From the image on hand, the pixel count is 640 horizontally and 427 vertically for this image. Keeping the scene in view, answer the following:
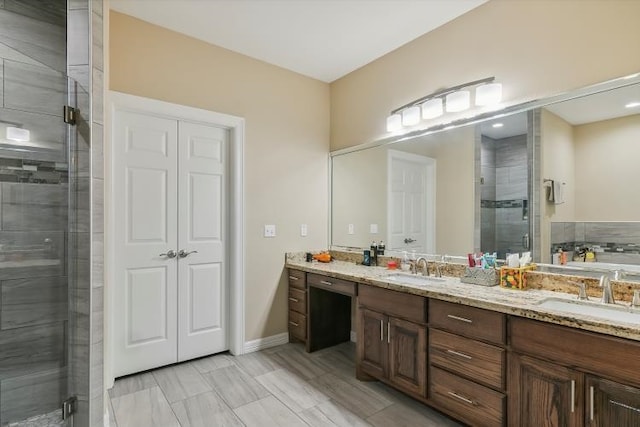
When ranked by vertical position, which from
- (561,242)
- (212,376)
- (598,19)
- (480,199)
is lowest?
(212,376)

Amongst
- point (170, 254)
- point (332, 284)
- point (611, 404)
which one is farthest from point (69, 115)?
point (611, 404)

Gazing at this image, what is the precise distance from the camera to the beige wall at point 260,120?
101 inches

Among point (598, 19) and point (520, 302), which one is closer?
point (520, 302)

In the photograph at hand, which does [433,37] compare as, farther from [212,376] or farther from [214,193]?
[212,376]

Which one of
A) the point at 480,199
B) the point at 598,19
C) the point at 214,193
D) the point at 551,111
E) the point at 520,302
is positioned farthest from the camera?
the point at 214,193

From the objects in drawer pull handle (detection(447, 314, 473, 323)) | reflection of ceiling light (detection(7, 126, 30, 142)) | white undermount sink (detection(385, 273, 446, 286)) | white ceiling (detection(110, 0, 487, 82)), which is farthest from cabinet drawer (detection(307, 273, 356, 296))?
reflection of ceiling light (detection(7, 126, 30, 142))

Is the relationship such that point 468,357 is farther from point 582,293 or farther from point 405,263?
point 405,263

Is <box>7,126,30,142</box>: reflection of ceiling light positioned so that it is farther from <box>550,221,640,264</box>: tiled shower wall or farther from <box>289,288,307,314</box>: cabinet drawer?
<box>550,221,640,264</box>: tiled shower wall

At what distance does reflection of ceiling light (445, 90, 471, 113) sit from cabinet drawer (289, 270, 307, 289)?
1892 mm

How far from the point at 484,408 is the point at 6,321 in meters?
2.75


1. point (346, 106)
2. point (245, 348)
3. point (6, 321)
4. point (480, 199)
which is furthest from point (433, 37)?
point (6, 321)

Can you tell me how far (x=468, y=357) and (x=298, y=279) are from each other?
172 cm

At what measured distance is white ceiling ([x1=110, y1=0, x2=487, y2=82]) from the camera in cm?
234

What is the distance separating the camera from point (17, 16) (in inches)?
80.0
